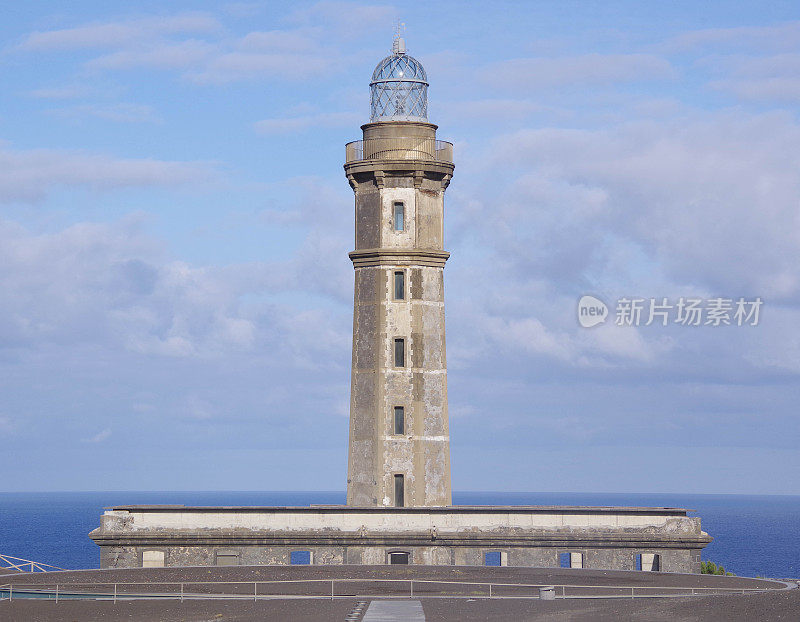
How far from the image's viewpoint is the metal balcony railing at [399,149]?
165 ft

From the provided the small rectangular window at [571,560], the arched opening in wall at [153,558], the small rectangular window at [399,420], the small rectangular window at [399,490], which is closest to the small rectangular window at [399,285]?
the small rectangular window at [399,420]

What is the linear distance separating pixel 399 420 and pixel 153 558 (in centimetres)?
1131

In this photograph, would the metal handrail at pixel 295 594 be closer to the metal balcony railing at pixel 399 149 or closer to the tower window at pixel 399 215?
the tower window at pixel 399 215

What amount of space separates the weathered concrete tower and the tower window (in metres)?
0.04

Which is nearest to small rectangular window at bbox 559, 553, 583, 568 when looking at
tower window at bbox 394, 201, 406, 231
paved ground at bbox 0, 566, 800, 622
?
paved ground at bbox 0, 566, 800, 622

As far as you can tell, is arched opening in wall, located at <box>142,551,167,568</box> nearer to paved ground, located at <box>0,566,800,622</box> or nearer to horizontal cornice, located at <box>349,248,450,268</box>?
paved ground, located at <box>0,566,800,622</box>

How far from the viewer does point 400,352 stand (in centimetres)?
4931

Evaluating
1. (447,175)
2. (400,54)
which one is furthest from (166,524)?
(400,54)

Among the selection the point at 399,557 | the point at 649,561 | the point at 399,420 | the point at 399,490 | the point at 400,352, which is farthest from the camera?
the point at 400,352

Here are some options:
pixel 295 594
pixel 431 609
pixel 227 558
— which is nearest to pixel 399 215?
pixel 227 558

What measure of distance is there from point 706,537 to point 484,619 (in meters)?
18.3

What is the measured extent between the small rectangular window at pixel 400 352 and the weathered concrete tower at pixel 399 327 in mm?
42

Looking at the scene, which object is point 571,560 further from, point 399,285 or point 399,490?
point 399,285

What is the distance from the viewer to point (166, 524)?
45094mm
